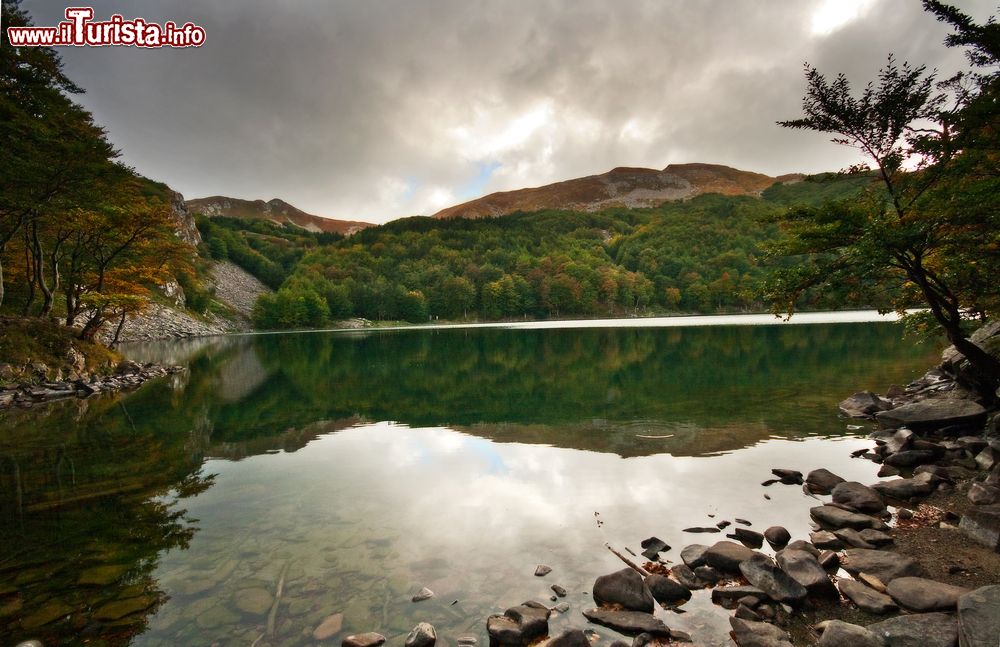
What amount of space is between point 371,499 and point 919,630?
10.3 m

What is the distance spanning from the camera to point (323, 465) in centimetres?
1501

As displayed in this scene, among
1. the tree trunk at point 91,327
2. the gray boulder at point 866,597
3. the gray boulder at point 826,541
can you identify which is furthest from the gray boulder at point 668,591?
the tree trunk at point 91,327

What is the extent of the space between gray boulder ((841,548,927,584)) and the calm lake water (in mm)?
1373

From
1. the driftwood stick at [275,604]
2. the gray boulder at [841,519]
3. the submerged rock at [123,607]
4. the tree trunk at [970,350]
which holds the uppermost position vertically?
the tree trunk at [970,350]

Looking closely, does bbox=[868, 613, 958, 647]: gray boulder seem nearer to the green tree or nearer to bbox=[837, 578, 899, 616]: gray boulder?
bbox=[837, 578, 899, 616]: gray boulder

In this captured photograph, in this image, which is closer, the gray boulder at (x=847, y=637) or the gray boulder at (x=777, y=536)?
the gray boulder at (x=847, y=637)

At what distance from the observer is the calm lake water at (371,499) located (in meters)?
7.22

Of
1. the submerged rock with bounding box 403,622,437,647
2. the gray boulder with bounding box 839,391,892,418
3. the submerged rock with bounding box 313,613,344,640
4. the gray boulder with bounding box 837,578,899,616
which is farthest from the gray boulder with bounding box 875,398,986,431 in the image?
the submerged rock with bounding box 313,613,344,640

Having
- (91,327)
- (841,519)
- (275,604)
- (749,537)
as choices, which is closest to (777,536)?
(749,537)

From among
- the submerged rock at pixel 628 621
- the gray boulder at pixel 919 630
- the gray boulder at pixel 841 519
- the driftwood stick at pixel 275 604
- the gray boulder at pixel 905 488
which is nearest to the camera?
the gray boulder at pixel 919 630

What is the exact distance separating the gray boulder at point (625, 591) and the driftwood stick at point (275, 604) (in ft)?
15.0

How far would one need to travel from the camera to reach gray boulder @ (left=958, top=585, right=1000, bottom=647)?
16.6ft

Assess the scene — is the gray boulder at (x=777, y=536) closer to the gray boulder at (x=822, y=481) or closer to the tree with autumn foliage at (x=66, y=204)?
the gray boulder at (x=822, y=481)

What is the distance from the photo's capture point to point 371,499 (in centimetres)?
1200
